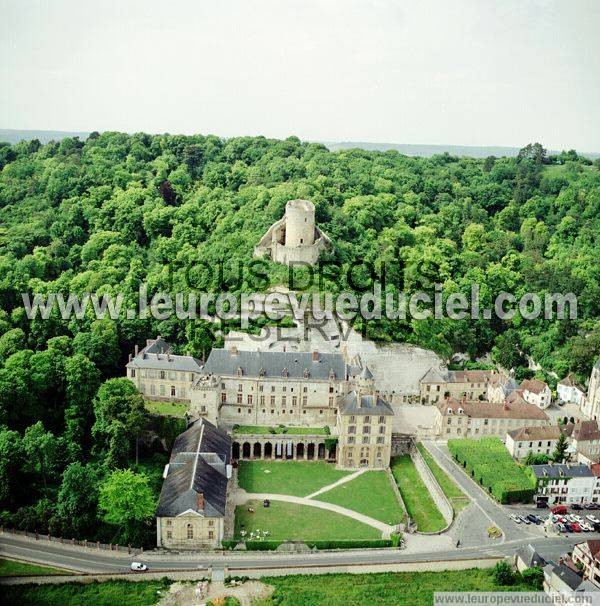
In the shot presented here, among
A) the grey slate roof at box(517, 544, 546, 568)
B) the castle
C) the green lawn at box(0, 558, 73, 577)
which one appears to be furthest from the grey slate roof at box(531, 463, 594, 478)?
the green lawn at box(0, 558, 73, 577)

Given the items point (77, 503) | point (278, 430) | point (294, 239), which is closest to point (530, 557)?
point (278, 430)

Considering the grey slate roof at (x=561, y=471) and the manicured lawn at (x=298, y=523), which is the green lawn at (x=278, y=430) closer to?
the manicured lawn at (x=298, y=523)

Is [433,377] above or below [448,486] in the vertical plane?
above

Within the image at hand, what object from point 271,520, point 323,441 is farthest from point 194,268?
point 271,520

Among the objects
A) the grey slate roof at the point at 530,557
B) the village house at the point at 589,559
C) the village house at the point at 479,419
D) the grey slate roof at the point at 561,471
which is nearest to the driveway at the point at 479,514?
the grey slate roof at the point at 530,557

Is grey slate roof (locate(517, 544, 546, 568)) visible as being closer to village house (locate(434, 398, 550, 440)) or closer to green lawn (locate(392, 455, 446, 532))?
green lawn (locate(392, 455, 446, 532))

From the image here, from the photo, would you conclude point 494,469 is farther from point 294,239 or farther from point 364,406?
point 294,239

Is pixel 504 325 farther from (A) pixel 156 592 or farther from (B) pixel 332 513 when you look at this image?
(A) pixel 156 592
